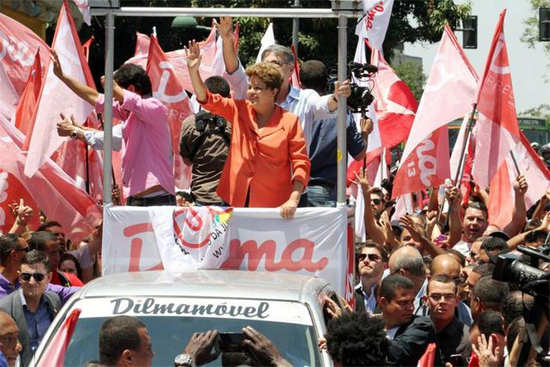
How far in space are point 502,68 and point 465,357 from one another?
5988mm

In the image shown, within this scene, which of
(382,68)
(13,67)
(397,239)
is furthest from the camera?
(382,68)

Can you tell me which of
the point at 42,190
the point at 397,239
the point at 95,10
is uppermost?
the point at 95,10

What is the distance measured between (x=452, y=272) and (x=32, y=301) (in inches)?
114

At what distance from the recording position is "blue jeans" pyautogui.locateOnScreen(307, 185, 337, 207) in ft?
29.3

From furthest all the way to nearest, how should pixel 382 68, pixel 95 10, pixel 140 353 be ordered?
pixel 382 68
pixel 95 10
pixel 140 353

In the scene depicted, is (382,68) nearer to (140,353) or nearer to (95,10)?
(95,10)

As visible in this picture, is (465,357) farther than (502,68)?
No

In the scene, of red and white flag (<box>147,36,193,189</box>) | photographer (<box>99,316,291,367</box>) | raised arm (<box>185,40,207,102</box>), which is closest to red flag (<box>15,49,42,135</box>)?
red and white flag (<box>147,36,193,189</box>)

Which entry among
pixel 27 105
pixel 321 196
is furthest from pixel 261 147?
pixel 27 105

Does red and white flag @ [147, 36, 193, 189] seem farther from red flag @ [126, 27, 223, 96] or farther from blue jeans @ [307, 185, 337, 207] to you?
blue jeans @ [307, 185, 337, 207]

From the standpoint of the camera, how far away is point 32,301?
312 inches

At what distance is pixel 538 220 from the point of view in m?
13.0

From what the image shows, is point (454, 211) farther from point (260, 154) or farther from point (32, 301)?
point (32, 301)

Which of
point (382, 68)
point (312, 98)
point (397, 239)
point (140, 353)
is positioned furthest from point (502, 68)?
point (140, 353)
